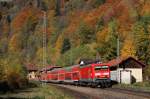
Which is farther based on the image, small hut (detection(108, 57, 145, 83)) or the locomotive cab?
small hut (detection(108, 57, 145, 83))

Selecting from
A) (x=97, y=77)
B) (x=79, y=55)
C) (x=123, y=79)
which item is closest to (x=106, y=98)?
(x=97, y=77)

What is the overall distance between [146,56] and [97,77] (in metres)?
44.6

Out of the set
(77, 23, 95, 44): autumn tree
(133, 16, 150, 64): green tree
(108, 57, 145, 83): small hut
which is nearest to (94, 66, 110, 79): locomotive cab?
(108, 57, 145, 83): small hut

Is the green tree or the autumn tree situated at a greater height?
the autumn tree

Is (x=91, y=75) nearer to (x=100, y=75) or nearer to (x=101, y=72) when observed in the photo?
(x=100, y=75)

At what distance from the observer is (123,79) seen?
81.8m

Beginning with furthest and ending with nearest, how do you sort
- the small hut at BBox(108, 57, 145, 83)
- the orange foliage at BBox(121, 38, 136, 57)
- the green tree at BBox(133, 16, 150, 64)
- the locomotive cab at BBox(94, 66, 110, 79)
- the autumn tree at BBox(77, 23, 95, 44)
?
the autumn tree at BBox(77, 23, 95, 44), the orange foliage at BBox(121, 38, 136, 57), the green tree at BBox(133, 16, 150, 64), the small hut at BBox(108, 57, 145, 83), the locomotive cab at BBox(94, 66, 110, 79)

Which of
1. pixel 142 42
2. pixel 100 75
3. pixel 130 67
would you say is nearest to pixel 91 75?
pixel 100 75

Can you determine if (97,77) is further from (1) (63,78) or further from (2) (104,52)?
(2) (104,52)

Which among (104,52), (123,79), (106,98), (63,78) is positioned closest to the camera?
(106,98)

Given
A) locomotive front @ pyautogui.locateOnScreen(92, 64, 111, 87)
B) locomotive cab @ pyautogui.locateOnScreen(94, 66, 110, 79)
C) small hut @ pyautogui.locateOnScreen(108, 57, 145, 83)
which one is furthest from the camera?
small hut @ pyautogui.locateOnScreen(108, 57, 145, 83)

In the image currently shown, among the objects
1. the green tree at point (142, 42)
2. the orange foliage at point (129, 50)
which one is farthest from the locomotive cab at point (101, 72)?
the orange foliage at point (129, 50)

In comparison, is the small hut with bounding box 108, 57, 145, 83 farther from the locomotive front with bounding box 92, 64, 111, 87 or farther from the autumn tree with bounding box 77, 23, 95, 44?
the autumn tree with bounding box 77, 23, 95, 44

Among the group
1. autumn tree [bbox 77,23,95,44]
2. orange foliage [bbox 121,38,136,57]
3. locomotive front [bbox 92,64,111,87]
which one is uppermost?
autumn tree [bbox 77,23,95,44]
